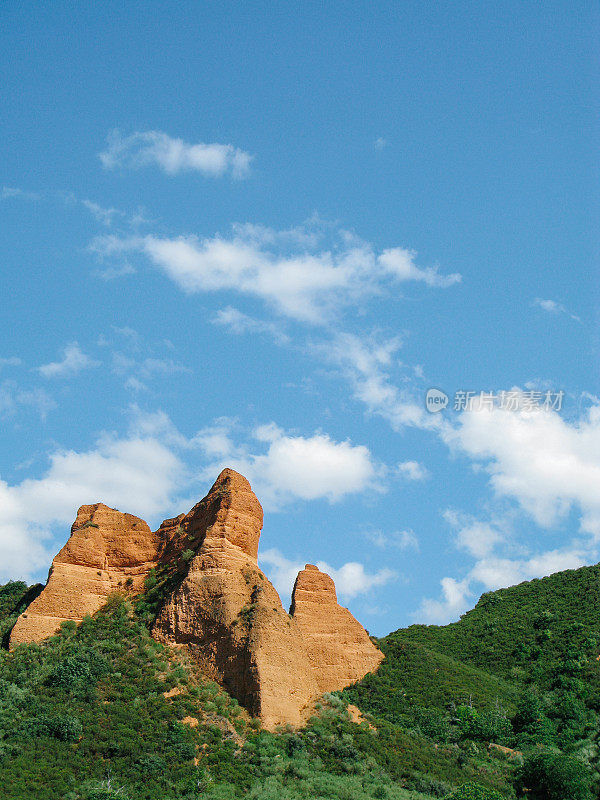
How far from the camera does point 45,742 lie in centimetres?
3500

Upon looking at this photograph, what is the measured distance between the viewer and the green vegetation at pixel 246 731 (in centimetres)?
3375

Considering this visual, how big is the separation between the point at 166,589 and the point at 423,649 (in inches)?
881

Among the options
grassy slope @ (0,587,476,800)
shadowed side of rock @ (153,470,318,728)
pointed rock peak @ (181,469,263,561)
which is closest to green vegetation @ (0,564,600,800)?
grassy slope @ (0,587,476,800)

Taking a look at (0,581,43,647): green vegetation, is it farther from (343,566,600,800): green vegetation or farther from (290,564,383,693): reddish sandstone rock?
(343,566,600,800): green vegetation

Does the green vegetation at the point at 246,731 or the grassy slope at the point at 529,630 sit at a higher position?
the grassy slope at the point at 529,630

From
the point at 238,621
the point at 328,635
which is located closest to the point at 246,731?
the point at 238,621

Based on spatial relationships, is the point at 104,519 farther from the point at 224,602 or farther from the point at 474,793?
the point at 474,793

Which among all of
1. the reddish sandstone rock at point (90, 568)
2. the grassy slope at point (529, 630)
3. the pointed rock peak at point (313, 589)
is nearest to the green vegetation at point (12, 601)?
the reddish sandstone rock at point (90, 568)

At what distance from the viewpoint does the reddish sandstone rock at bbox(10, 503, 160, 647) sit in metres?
44.7

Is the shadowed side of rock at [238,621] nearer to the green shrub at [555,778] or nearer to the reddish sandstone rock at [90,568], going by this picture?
the reddish sandstone rock at [90,568]

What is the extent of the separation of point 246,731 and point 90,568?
1591cm

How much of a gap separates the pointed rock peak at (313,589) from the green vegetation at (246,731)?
6.08 metres

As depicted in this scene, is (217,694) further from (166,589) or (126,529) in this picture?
(126,529)

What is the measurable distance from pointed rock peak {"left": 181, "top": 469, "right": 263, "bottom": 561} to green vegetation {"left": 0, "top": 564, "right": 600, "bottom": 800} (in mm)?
3566
